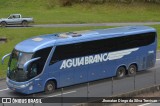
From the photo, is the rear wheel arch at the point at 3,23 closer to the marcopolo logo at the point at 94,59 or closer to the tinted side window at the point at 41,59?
the marcopolo logo at the point at 94,59

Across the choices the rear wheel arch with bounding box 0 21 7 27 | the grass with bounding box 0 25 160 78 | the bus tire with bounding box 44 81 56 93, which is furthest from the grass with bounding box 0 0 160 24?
the bus tire with bounding box 44 81 56 93

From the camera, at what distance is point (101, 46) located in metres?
25.3

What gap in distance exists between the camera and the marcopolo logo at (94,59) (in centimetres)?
2367

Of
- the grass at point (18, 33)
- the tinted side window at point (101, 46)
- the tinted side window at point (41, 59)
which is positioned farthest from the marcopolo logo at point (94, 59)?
the grass at point (18, 33)

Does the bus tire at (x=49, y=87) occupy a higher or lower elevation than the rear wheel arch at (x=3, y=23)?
lower

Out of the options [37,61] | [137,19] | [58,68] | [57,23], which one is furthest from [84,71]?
[137,19]

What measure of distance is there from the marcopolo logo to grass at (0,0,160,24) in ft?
94.4

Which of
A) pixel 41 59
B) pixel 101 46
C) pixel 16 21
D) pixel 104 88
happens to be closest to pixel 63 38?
pixel 41 59

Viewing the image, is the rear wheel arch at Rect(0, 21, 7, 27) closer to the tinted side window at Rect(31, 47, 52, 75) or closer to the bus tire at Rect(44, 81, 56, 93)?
the bus tire at Rect(44, 81, 56, 93)

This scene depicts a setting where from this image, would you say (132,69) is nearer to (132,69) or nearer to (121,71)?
(132,69)

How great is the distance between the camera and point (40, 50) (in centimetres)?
2239

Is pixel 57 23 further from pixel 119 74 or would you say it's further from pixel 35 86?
pixel 35 86

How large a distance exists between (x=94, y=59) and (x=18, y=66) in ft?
16.3

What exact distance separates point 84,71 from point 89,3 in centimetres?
4254
